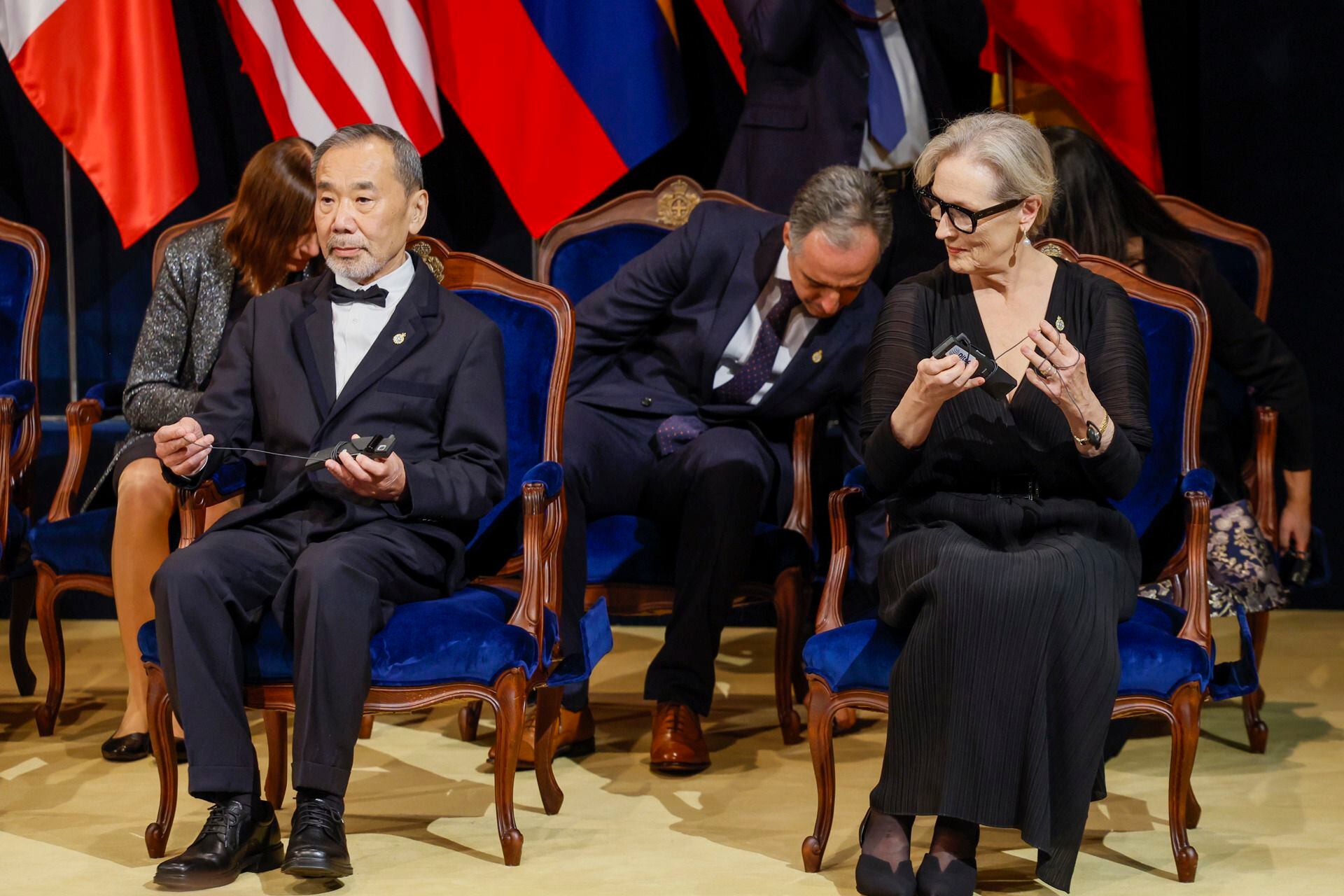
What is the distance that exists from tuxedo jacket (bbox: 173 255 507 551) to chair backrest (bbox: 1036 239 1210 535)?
4.23 feet

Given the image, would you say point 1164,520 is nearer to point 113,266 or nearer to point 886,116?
point 886,116

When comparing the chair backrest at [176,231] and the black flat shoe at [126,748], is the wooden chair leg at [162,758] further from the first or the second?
the chair backrest at [176,231]

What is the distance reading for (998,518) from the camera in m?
3.00

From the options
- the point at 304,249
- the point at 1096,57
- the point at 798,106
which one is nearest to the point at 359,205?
the point at 304,249

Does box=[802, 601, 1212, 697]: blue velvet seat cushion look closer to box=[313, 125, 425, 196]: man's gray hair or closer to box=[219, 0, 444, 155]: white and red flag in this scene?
box=[313, 125, 425, 196]: man's gray hair

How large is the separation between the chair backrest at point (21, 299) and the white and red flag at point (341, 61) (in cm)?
96

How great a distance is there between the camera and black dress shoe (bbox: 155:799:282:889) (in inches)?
111

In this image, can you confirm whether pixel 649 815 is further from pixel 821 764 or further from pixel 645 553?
pixel 645 553

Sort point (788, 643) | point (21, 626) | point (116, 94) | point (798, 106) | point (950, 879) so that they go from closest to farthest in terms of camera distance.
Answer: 1. point (950, 879)
2. point (788, 643)
3. point (21, 626)
4. point (798, 106)
5. point (116, 94)

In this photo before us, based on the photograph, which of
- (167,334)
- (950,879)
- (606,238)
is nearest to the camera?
(950,879)

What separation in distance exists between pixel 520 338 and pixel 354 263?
1.50 feet

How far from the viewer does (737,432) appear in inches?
151

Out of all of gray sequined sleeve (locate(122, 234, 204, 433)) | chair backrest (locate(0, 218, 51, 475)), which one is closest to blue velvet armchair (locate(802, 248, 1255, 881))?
gray sequined sleeve (locate(122, 234, 204, 433))

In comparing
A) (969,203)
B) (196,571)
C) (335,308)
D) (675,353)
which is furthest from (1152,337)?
(196,571)
